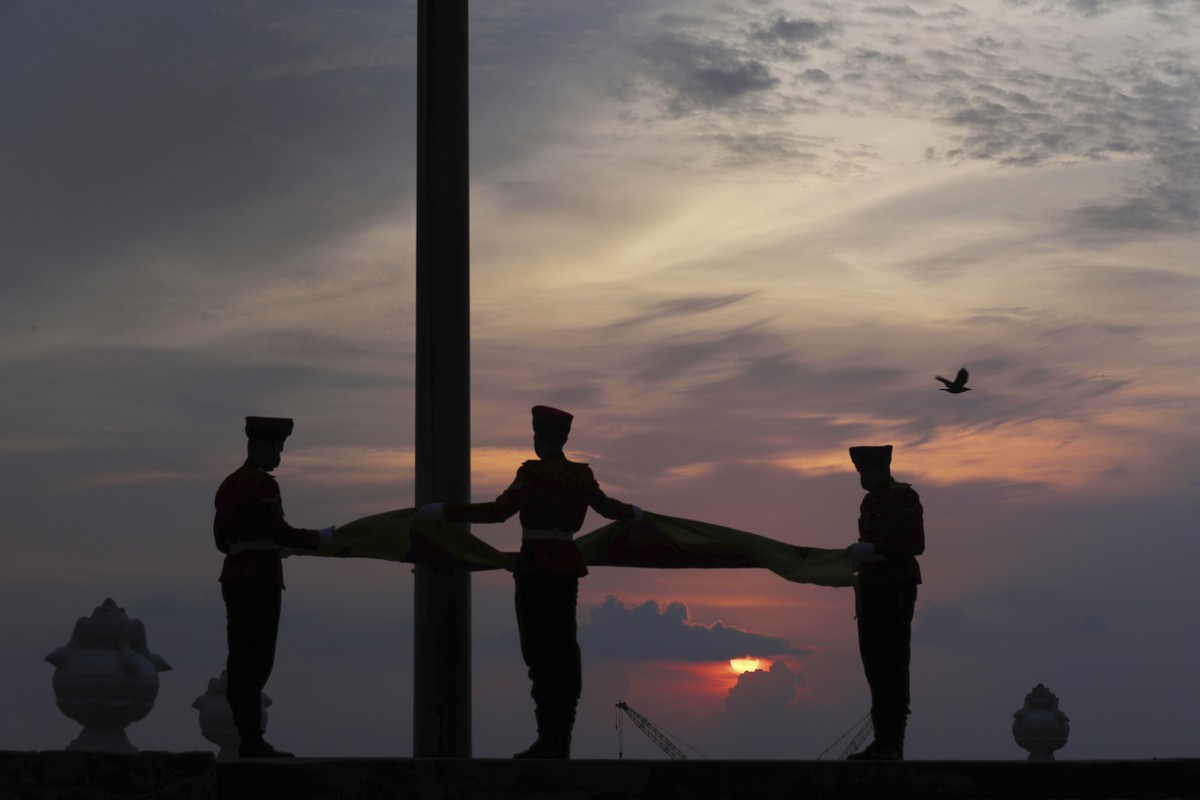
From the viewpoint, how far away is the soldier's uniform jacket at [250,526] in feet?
33.2

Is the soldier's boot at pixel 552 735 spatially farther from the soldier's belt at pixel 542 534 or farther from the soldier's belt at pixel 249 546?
the soldier's belt at pixel 249 546

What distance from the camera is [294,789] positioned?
326 inches

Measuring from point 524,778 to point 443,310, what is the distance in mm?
3654

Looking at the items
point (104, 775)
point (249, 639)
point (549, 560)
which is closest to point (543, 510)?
point (549, 560)

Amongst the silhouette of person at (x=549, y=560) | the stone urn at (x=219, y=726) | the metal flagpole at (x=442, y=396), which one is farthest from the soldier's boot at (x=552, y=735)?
the stone urn at (x=219, y=726)

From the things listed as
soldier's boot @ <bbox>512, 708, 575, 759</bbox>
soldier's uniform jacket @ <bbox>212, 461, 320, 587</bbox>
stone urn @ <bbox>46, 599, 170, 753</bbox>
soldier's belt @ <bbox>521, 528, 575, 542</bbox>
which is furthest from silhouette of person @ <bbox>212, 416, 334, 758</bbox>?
soldier's boot @ <bbox>512, 708, 575, 759</bbox>

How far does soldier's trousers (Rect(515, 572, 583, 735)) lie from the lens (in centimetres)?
1024

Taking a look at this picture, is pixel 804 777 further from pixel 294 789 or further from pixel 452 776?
pixel 294 789

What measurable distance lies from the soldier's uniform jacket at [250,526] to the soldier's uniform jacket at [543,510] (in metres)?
1.11

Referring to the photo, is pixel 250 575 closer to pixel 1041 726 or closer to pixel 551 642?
pixel 551 642

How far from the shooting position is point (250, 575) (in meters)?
10.1

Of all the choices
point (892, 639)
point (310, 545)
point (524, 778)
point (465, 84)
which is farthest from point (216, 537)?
point (892, 639)

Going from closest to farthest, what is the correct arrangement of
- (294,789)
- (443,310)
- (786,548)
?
(294,789), (443,310), (786,548)

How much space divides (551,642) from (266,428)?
7.36 feet
